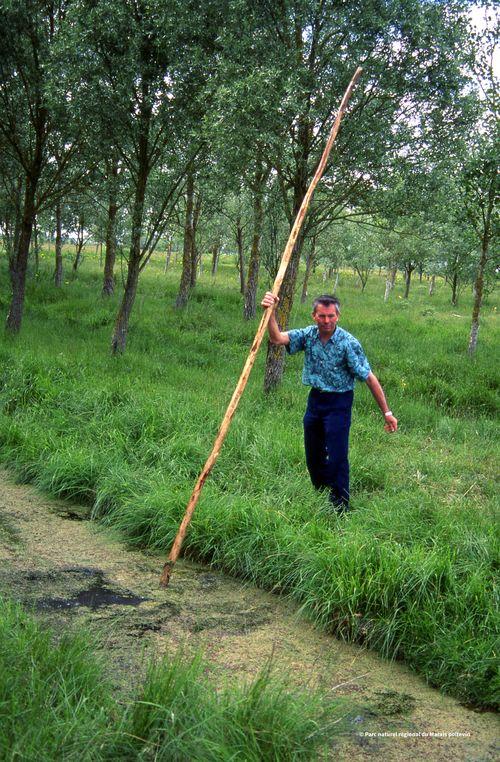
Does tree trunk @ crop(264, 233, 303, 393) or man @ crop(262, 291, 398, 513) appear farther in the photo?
tree trunk @ crop(264, 233, 303, 393)

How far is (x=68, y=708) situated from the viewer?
2939 mm

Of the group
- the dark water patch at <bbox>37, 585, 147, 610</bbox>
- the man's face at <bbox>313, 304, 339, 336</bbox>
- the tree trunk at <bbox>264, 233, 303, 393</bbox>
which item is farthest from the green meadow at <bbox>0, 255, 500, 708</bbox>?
the man's face at <bbox>313, 304, 339, 336</bbox>

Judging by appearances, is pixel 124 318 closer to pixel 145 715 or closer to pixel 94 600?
pixel 94 600

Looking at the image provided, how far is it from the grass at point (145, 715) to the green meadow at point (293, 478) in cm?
128

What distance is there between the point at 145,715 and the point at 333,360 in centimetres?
345

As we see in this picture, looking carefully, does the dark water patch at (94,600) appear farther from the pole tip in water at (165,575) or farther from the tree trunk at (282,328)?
the tree trunk at (282,328)

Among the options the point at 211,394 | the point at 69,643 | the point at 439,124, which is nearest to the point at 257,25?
the point at 439,124

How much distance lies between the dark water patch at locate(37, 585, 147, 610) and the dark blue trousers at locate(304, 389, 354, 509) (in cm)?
203

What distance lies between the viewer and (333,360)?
18.9 feet

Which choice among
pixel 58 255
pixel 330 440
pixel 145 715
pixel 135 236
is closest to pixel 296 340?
pixel 330 440

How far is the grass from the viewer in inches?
109

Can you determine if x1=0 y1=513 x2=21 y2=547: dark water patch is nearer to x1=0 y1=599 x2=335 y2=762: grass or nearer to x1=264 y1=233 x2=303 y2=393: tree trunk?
x1=0 y1=599 x2=335 y2=762: grass

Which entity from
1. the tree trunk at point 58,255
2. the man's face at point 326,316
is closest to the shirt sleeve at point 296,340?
the man's face at point 326,316

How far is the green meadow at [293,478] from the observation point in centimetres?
443
